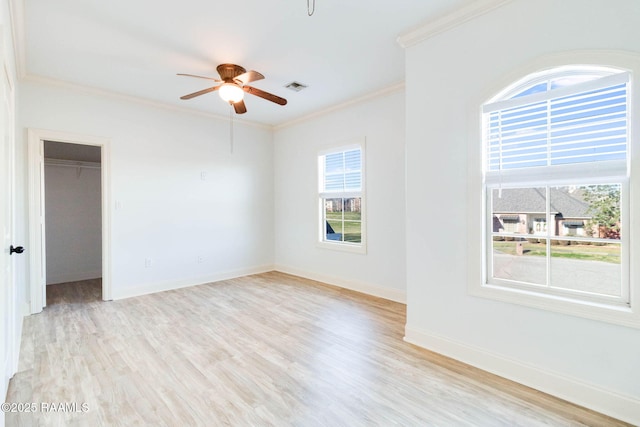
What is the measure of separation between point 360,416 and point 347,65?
10.5ft

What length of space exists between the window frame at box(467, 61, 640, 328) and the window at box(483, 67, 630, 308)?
0.02m

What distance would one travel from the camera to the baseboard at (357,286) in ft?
13.1

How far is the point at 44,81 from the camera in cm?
362

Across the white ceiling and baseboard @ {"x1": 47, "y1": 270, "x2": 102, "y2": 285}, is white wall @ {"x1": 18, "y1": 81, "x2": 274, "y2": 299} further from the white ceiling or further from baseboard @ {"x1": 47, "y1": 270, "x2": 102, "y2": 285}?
baseboard @ {"x1": 47, "y1": 270, "x2": 102, "y2": 285}

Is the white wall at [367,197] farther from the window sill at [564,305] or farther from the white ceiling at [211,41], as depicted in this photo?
the window sill at [564,305]

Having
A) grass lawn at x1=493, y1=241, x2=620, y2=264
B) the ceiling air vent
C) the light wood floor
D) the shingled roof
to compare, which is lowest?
the light wood floor

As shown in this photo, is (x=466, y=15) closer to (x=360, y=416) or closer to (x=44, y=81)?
(x=360, y=416)

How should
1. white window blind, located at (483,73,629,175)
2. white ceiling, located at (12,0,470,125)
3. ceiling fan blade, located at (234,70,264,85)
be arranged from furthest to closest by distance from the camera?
ceiling fan blade, located at (234,70,264,85)
white ceiling, located at (12,0,470,125)
white window blind, located at (483,73,629,175)

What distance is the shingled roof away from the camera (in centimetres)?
208

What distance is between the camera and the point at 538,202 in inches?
88.2

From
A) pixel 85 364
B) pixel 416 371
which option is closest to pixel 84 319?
pixel 85 364

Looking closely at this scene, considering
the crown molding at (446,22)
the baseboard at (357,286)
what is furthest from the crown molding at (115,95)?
the crown molding at (446,22)

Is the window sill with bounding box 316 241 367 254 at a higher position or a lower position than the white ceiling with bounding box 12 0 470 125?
lower

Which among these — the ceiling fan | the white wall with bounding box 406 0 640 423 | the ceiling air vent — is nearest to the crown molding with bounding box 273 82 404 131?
the ceiling air vent
